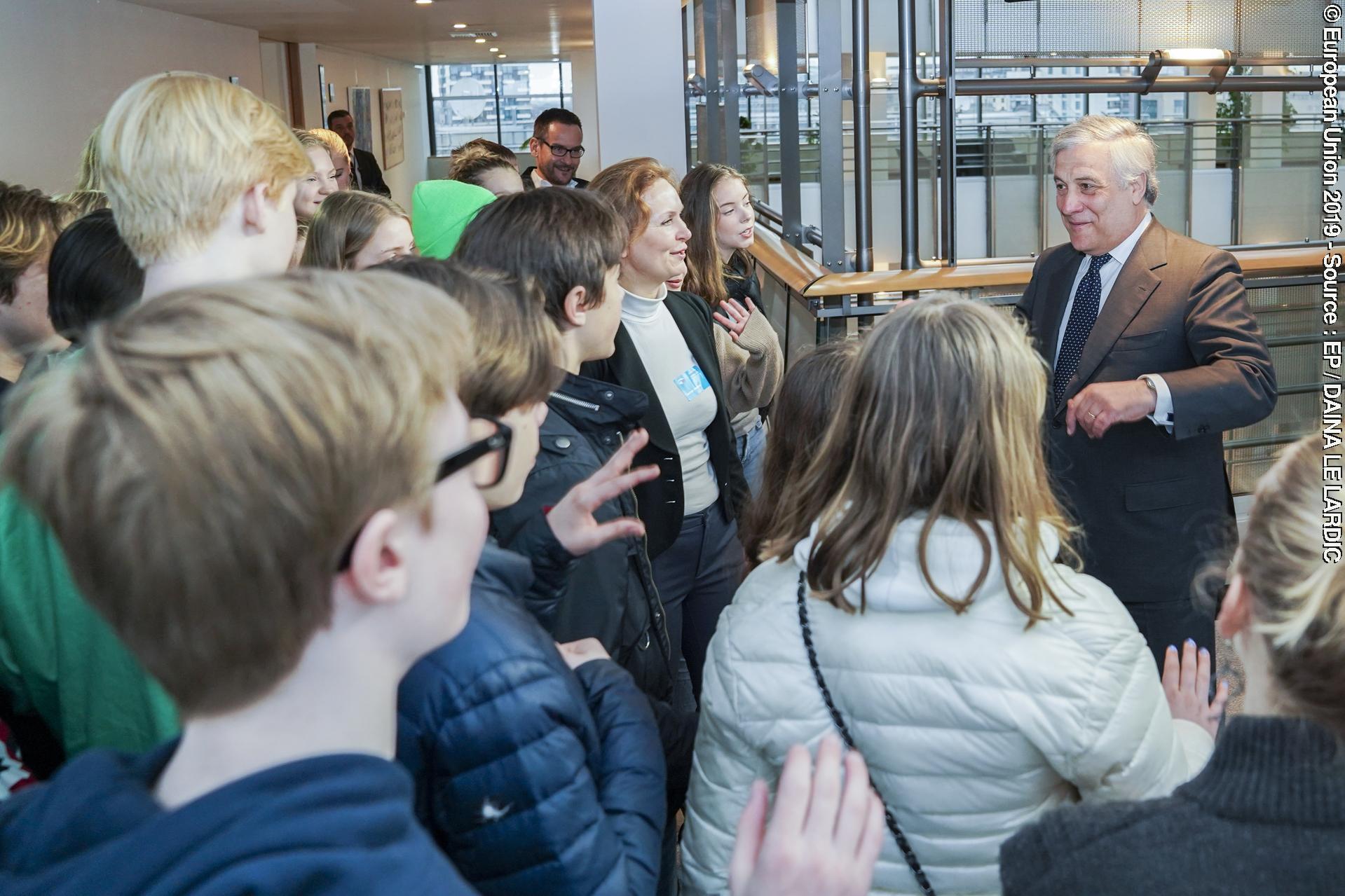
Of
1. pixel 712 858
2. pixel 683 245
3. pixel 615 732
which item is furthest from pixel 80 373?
pixel 683 245

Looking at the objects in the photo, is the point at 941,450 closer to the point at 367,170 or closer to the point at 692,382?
the point at 692,382

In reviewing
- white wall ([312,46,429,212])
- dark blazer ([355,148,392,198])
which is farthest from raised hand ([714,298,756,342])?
white wall ([312,46,429,212])

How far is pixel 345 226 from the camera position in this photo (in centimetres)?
295

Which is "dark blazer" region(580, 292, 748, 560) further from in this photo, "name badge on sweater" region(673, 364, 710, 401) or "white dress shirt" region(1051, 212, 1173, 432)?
Answer: "white dress shirt" region(1051, 212, 1173, 432)

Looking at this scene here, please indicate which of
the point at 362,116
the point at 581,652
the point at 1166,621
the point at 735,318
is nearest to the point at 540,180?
the point at 735,318

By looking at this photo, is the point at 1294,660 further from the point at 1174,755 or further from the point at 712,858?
the point at 712,858

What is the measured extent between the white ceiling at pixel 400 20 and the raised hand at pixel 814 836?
455 inches

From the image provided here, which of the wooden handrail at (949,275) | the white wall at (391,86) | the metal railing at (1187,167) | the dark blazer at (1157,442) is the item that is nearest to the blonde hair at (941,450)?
the dark blazer at (1157,442)

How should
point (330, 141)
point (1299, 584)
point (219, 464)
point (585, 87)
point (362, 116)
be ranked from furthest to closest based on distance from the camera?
point (585, 87) → point (362, 116) → point (330, 141) → point (1299, 584) → point (219, 464)

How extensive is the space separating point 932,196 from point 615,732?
428 cm

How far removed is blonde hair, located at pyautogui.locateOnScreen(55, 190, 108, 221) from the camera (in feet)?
9.06

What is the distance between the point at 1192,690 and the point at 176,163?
5.28 feet

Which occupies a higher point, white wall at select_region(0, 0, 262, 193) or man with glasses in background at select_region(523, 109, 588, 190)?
white wall at select_region(0, 0, 262, 193)

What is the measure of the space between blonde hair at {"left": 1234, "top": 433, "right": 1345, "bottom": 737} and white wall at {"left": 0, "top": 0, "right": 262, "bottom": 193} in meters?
8.48
